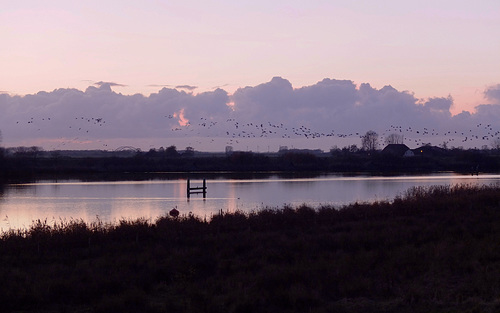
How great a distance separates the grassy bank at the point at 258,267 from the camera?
12.1 meters

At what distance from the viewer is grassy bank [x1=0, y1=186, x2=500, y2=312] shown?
39.8ft

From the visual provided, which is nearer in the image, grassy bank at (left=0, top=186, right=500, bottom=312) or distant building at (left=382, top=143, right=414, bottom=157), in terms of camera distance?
grassy bank at (left=0, top=186, right=500, bottom=312)

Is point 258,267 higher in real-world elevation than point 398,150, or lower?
lower

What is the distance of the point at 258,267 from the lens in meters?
15.9

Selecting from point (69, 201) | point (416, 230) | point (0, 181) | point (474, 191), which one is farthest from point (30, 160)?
point (416, 230)

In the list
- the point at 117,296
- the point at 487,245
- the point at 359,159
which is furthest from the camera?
the point at 359,159

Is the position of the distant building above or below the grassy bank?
above

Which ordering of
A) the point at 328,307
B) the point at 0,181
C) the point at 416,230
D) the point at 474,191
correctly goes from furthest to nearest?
the point at 0,181
the point at 474,191
the point at 416,230
the point at 328,307

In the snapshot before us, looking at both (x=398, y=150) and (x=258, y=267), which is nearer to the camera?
(x=258, y=267)

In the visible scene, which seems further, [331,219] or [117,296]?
[331,219]

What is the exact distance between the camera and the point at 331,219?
26.6 metres

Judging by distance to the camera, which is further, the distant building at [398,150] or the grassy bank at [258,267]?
the distant building at [398,150]

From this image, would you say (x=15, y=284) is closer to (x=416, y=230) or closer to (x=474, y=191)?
(x=416, y=230)

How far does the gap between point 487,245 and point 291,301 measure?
792cm
